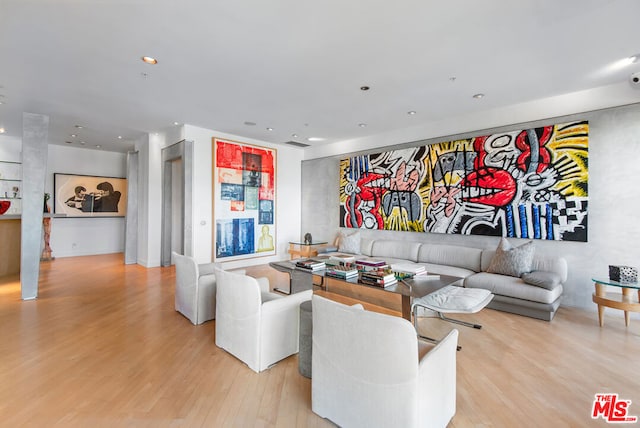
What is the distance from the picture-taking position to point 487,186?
4.66 metres

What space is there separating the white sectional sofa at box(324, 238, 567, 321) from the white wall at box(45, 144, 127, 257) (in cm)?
781

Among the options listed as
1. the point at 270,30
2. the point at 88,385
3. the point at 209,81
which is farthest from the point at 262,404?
the point at 209,81

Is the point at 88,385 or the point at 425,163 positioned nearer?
the point at 88,385

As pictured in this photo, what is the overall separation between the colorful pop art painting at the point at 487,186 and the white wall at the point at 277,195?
193cm

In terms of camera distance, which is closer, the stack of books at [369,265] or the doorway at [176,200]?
the stack of books at [369,265]

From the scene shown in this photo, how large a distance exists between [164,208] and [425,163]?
5.59 metres

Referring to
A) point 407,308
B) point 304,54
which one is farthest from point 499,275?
point 304,54

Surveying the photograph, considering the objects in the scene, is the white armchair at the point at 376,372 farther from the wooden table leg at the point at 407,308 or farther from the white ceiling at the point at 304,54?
the white ceiling at the point at 304,54

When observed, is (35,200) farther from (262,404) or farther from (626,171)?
(626,171)

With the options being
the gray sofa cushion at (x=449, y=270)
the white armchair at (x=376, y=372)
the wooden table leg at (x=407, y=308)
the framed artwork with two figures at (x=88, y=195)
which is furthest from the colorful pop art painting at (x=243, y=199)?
the white armchair at (x=376, y=372)

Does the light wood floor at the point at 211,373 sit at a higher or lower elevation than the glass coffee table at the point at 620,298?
lower

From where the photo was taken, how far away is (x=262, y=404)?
198cm

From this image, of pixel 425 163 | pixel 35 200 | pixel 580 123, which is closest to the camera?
pixel 580 123

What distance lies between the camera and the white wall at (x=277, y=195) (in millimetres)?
5723
